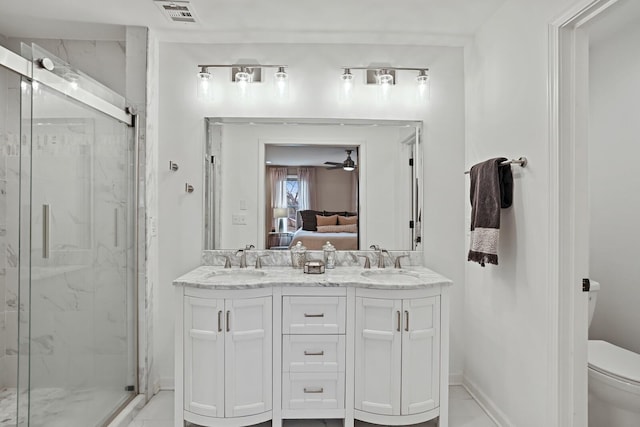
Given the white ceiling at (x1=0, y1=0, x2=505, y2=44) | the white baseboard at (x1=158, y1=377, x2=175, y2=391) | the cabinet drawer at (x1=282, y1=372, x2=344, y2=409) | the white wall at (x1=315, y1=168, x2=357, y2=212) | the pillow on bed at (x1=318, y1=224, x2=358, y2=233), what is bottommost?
the white baseboard at (x1=158, y1=377, x2=175, y2=391)

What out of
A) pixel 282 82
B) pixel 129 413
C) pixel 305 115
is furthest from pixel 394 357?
pixel 282 82

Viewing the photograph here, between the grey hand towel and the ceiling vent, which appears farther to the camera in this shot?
the ceiling vent

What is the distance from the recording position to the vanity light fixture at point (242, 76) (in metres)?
2.58

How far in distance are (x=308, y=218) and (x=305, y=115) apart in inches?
28.7

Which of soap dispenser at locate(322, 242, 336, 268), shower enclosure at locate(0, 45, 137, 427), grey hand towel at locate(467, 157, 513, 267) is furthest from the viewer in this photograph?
soap dispenser at locate(322, 242, 336, 268)

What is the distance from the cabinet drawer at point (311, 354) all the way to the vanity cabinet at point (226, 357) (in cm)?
10

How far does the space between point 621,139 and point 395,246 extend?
5.31 ft

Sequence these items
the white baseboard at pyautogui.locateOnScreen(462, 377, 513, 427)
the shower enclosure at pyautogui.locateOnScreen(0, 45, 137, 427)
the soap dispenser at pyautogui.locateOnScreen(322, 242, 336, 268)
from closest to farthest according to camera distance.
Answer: the shower enclosure at pyautogui.locateOnScreen(0, 45, 137, 427), the white baseboard at pyautogui.locateOnScreen(462, 377, 513, 427), the soap dispenser at pyautogui.locateOnScreen(322, 242, 336, 268)

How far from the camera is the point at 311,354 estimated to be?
207 centimetres

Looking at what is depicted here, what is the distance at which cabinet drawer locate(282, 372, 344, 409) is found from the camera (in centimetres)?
206

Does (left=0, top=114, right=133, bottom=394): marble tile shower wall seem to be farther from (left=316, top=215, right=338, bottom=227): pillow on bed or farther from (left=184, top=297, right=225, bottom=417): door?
(left=316, top=215, right=338, bottom=227): pillow on bed

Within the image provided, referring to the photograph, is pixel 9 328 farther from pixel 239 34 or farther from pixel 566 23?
pixel 566 23

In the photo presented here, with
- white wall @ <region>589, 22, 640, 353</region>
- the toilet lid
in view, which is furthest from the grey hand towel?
white wall @ <region>589, 22, 640, 353</region>

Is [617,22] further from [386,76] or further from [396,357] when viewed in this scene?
[396,357]
